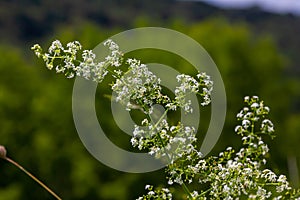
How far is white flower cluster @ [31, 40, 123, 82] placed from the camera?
1.98m

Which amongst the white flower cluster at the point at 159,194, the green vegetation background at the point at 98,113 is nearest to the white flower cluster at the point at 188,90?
the white flower cluster at the point at 159,194

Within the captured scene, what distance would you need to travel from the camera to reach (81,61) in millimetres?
2039

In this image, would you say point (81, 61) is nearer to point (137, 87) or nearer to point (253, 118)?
point (137, 87)

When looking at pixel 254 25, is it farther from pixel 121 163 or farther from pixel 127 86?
pixel 127 86

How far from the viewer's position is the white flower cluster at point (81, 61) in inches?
77.9

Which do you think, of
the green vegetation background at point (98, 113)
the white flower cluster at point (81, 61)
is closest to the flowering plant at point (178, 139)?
the white flower cluster at point (81, 61)

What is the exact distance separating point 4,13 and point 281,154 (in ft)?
267

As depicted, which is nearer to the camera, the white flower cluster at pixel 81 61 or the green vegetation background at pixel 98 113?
the white flower cluster at pixel 81 61

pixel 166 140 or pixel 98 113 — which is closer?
pixel 166 140

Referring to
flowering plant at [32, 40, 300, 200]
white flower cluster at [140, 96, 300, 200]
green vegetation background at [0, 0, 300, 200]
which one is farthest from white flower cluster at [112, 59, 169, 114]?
green vegetation background at [0, 0, 300, 200]

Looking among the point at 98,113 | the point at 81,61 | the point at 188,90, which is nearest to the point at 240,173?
the point at 188,90

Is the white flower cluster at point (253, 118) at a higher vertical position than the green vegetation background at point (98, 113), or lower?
lower

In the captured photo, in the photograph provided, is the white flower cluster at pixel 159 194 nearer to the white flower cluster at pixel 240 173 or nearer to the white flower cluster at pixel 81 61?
the white flower cluster at pixel 240 173

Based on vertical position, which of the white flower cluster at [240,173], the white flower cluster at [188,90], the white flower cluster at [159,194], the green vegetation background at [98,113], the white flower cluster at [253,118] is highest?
the green vegetation background at [98,113]
